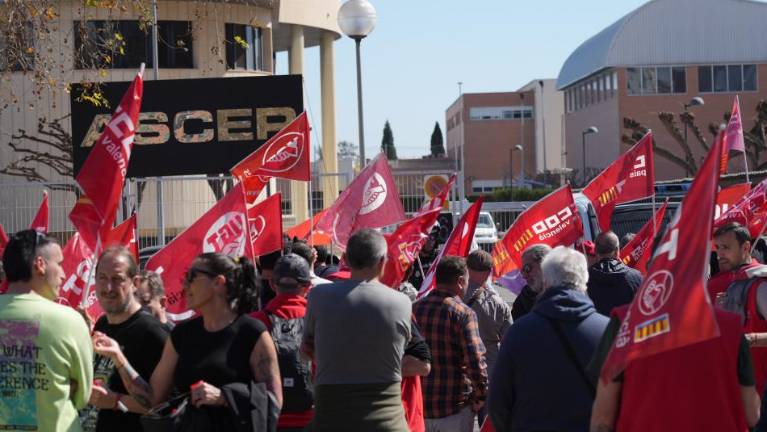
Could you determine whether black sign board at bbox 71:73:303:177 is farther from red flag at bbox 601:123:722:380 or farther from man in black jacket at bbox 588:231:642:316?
red flag at bbox 601:123:722:380

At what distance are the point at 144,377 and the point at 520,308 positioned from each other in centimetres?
424

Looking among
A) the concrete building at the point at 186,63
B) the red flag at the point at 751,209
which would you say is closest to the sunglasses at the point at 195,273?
the red flag at the point at 751,209

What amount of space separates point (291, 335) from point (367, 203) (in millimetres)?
5024

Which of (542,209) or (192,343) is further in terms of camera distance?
(542,209)

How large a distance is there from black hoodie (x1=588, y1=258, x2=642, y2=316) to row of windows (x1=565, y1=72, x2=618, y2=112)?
67.2m

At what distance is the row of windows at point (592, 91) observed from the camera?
76625mm

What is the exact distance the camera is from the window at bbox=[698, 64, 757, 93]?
244ft

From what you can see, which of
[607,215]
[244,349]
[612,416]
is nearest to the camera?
[612,416]

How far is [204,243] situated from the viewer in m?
8.41

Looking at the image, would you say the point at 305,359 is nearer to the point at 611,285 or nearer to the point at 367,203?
the point at 611,285

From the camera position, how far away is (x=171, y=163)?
16.4 meters

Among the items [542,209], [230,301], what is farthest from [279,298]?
[542,209]

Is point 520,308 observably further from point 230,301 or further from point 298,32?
point 298,32

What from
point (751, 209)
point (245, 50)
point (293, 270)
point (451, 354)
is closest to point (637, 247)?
point (751, 209)
